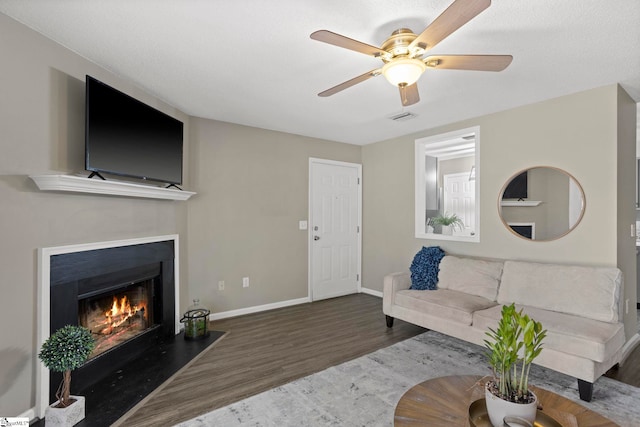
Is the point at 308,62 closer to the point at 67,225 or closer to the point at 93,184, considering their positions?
the point at 93,184

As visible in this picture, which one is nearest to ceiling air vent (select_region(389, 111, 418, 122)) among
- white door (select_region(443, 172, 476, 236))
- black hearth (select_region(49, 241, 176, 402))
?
white door (select_region(443, 172, 476, 236))

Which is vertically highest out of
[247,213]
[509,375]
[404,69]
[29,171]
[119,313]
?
[404,69]

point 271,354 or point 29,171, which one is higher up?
point 29,171

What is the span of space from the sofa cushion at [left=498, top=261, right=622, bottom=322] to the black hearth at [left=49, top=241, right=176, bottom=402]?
11.0ft

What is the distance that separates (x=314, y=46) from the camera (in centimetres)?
221

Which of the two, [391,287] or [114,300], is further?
[391,287]

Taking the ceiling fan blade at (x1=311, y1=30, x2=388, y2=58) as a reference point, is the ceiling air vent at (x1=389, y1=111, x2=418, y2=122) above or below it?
above

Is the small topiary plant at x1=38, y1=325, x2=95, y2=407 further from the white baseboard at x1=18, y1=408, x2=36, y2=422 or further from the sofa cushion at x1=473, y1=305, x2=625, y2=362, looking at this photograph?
the sofa cushion at x1=473, y1=305, x2=625, y2=362

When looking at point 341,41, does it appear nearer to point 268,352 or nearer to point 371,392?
point 371,392

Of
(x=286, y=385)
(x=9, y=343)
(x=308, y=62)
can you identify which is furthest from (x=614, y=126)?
(x=9, y=343)

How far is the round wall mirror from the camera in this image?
3.10 metres

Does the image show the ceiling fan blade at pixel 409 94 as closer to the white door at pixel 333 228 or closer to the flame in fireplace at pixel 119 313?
the white door at pixel 333 228

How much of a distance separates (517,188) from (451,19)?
8.42ft

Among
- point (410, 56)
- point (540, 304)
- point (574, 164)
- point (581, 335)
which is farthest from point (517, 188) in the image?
point (410, 56)
